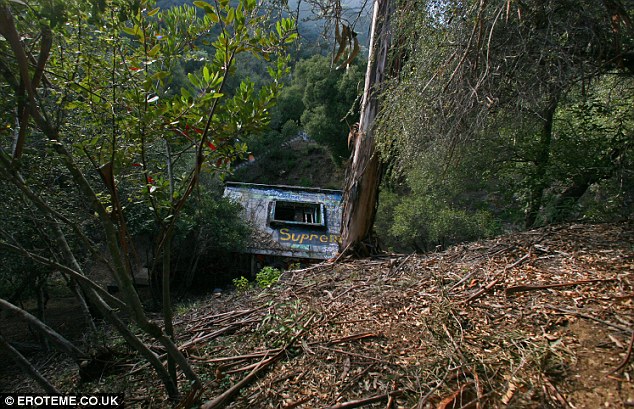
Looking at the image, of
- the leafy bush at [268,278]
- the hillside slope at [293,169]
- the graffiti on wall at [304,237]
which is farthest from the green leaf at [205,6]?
the hillside slope at [293,169]

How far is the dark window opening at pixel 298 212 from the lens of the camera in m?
15.0

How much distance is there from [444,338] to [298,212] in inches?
514

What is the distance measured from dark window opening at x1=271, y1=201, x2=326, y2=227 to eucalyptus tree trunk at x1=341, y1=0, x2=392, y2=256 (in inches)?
357

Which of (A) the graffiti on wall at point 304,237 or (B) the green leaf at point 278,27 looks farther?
(A) the graffiti on wall at point 304,237

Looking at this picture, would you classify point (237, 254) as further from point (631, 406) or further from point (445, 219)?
point (631, 406)

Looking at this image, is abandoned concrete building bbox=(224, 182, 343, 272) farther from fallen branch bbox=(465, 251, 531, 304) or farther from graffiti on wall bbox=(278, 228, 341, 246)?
fallen branch bbox=(465, 251, 531, 304)

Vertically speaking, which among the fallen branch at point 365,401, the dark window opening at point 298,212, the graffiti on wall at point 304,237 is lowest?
the graffiti on wall at point 304,237

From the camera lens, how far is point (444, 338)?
104 inches

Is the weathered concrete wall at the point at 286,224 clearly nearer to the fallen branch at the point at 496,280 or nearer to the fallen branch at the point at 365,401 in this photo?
the fallen branch at the point at 496,280

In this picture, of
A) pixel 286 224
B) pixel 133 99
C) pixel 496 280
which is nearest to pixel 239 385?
pixel 133 99

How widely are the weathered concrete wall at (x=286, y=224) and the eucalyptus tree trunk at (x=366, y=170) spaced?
6521mm

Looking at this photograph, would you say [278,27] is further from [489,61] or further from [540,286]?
[540,286]

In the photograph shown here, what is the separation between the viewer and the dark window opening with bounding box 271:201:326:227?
49.2 feet

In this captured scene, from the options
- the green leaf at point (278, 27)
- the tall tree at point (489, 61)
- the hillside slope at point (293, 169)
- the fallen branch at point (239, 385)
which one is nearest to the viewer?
the green leaf at point (278, 27)
